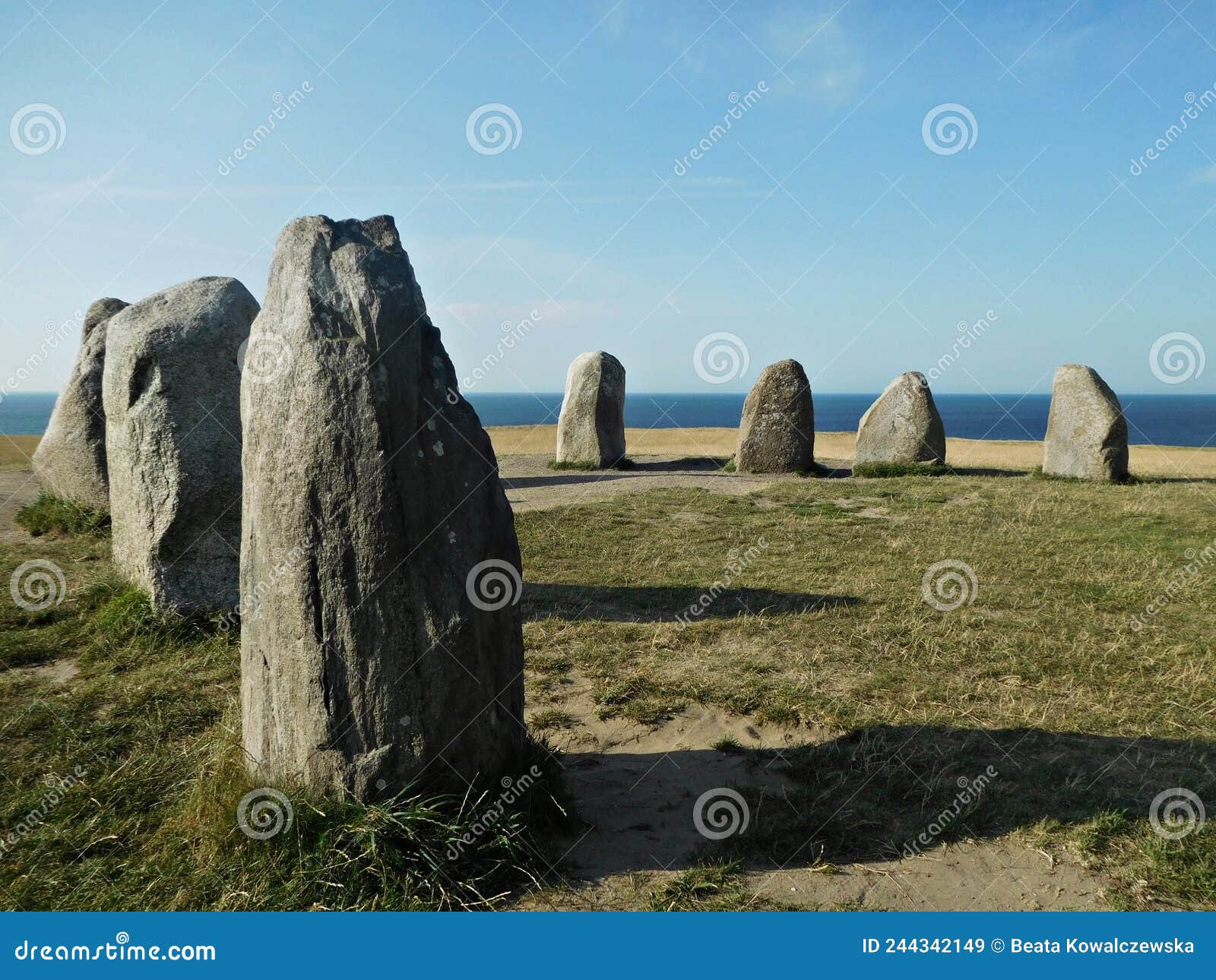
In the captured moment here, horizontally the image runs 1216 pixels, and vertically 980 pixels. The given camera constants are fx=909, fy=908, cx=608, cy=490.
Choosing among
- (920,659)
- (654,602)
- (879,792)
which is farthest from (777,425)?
(879,792)

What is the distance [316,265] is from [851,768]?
3.38 meters

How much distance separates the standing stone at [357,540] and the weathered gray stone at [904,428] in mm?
14236

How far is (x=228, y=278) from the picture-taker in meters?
6.96

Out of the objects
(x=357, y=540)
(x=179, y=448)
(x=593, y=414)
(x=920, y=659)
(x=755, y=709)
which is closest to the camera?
(x=357, y=540)

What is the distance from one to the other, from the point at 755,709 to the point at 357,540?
277 centimetres

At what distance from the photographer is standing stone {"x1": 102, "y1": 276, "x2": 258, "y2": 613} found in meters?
6.44

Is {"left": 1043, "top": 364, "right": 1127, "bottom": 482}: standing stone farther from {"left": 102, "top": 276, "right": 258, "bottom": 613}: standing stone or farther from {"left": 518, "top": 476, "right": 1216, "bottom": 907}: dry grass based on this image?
{"left": 102, "top": 276, "right": 258, "bottom": 613}: standing stone

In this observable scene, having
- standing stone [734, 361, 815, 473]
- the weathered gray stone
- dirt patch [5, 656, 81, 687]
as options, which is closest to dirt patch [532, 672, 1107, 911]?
dirt patch [5, 656, 81, 687]

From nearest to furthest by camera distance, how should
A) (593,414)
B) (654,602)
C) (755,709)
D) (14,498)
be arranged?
(755,709), (654,602), (14,498), (593,414)

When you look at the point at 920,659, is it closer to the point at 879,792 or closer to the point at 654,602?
the point at 879,792

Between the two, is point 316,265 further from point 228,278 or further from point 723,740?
point 228,278

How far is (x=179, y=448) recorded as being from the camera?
21.1 ft

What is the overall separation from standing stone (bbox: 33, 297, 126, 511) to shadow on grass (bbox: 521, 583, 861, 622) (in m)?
5.57

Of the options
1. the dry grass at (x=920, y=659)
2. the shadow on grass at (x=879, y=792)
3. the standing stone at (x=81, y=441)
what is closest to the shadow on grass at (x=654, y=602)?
the dry grass at (x=920, y=659)
